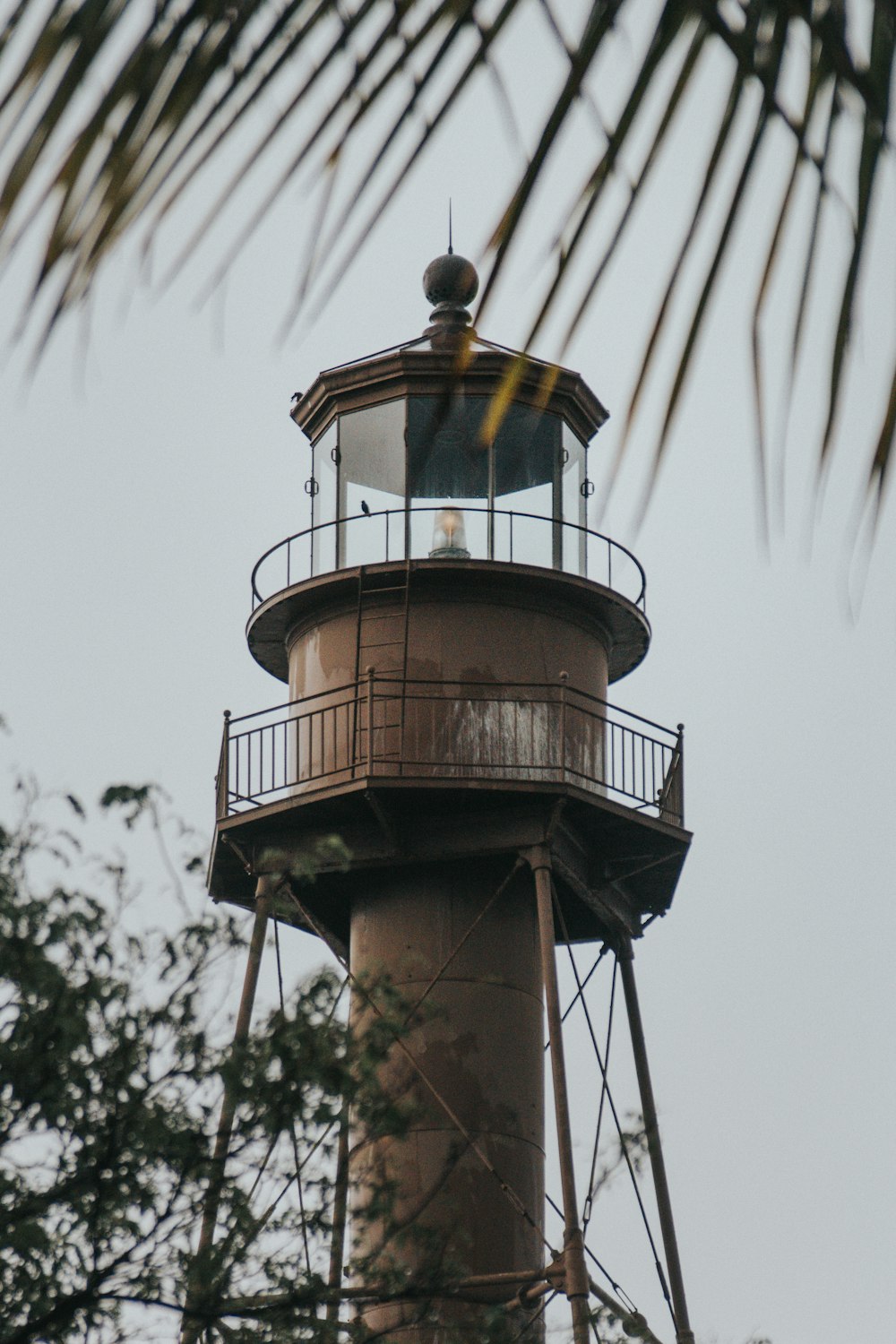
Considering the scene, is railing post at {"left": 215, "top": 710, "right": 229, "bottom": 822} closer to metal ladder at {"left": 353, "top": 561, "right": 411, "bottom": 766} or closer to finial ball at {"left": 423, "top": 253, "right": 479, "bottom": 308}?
metal ladder at {"left": 353, "top": 561, "right": 411, "bottom": 766}

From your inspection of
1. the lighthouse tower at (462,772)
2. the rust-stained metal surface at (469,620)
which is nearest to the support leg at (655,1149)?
the lighthouse tower at (462,772)

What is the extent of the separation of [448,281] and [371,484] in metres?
1.90

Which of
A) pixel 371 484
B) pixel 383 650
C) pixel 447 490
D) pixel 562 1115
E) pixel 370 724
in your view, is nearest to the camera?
pixel 562 1115

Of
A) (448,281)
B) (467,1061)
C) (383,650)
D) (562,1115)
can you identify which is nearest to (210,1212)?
(562,1115)

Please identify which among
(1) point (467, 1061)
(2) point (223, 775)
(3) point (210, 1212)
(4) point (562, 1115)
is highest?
(2) point (223, 775)

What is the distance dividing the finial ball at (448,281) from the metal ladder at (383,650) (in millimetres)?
2668

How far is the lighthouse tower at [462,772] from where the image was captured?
1600 cm

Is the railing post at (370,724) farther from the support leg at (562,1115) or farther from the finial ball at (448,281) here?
the finial ball at (448,281)

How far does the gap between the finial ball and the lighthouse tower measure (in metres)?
0.02

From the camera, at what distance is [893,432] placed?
1.33m

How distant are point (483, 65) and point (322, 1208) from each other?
922cm

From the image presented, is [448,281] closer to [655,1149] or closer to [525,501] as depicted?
[525,501]

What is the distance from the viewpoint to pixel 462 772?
1652 centimetres

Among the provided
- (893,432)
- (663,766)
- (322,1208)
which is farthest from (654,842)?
(893,432)
